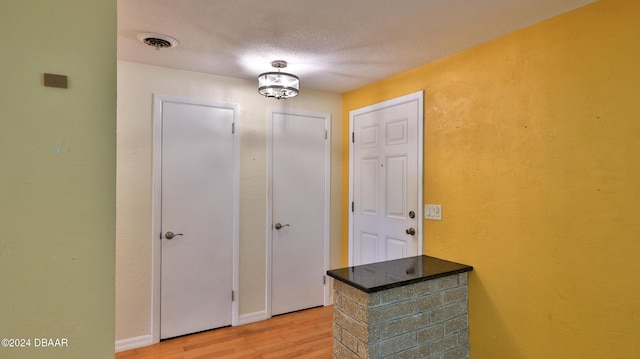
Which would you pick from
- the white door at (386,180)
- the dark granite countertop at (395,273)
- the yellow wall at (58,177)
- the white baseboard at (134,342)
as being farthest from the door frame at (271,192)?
the yellow wall at (58,177)

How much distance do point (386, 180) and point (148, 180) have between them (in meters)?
2.06

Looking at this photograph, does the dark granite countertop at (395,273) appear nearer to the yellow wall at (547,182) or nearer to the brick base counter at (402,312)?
the brick base counter at (402,312)

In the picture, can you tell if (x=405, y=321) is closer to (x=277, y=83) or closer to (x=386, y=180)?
(x=386, y=180)

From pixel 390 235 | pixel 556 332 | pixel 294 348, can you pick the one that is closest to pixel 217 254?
pixel 294 348

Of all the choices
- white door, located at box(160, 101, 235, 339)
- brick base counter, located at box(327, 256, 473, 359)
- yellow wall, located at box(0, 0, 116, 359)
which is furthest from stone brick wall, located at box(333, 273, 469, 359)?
white door, located at box(160, 101, 235, 339)

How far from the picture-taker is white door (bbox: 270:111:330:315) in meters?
3.18

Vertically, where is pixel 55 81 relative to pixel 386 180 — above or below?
above

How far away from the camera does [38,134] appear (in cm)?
122

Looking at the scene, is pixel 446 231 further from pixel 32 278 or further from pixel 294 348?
pixel 32 278

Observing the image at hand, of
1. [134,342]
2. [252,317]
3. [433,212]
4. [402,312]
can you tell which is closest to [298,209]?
[252,317]

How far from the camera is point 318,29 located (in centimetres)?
196

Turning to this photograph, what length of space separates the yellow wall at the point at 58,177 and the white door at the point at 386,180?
2.12m

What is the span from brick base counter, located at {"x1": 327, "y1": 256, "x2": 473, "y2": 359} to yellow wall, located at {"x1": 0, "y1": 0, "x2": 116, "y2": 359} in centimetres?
122

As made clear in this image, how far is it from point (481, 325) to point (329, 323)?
1.40 meters
